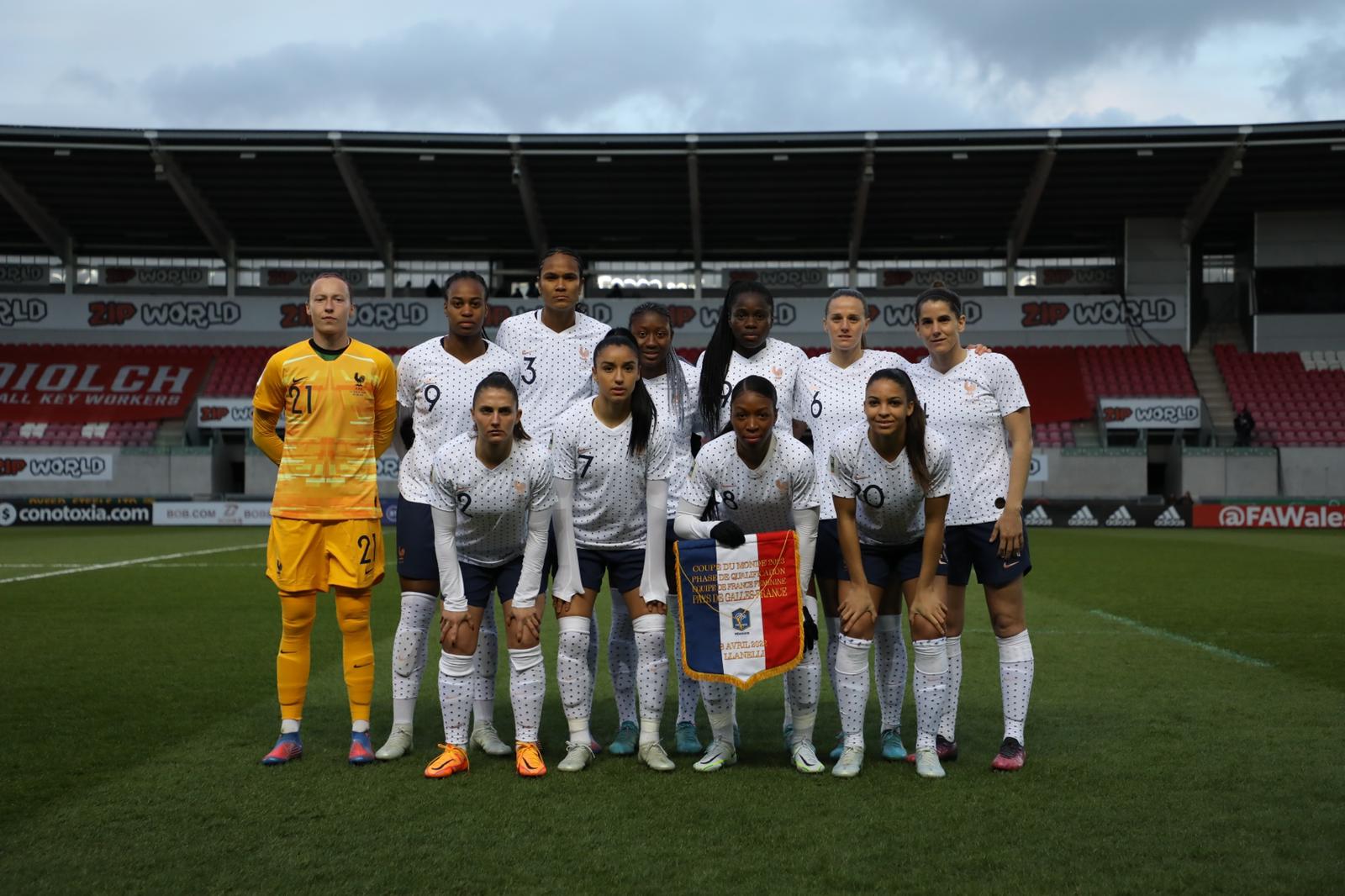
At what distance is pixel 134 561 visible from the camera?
15.5m

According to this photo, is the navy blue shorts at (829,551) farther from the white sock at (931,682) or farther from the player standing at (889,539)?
the white sock at (931,682)

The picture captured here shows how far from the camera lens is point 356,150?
1080 inches

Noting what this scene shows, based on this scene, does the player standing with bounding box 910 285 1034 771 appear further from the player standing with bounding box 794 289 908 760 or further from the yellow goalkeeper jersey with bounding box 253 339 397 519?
the yellow goalkeeper jersey with bounding box 253 339 397 519

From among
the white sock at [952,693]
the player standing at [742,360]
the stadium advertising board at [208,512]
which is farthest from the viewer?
the stadium advertising board at [208,512]

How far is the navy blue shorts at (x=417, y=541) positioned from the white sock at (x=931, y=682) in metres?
2.20

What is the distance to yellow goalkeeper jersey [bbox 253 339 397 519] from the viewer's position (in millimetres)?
5207

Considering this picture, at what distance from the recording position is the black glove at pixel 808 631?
4957 millimetres

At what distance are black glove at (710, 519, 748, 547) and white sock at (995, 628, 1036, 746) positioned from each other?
4.05 ft

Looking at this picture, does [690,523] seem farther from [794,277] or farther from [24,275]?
[24,275]

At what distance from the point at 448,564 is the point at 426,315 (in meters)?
26.7

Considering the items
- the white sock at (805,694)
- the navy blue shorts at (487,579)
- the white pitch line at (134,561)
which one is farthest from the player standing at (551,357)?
the white pitch line at (134,561)

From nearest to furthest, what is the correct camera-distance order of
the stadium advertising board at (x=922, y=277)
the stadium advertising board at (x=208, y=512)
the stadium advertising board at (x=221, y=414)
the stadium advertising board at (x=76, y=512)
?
the stadium advertising board at (x=76, y=512) < the stadium advertising board at (x=208, y=512) < the stadium advertising board at (x=221, y=414) < the stadium advertising board at (x=922, y=277)

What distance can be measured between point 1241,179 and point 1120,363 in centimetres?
534

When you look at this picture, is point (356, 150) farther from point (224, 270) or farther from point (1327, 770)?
point (1327, 770)
